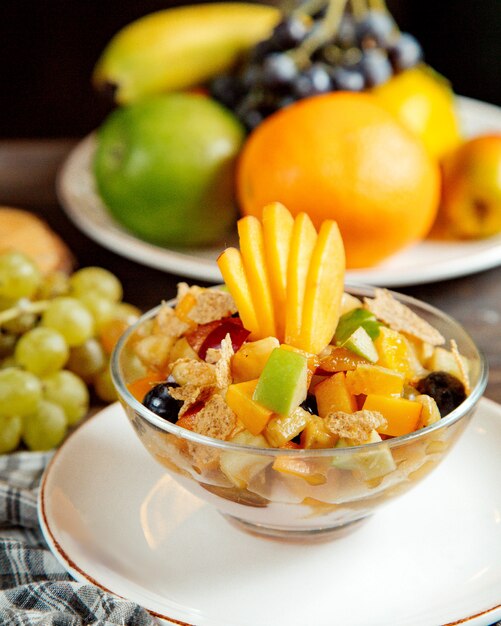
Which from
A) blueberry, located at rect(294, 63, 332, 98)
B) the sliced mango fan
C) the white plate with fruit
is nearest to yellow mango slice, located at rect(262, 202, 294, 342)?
the sliced mango fan

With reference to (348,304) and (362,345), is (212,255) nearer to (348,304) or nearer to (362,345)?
(348,304)

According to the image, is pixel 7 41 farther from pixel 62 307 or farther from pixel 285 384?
pixel 285 384

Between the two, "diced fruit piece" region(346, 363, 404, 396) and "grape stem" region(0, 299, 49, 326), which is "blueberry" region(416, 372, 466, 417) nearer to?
"diced fruit piece" region(346, 363, 404, 396)

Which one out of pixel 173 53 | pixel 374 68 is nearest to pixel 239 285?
pixel 374 68

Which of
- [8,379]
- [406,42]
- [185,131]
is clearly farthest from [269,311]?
[406,42]

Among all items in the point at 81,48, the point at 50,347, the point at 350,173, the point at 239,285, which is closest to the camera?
the point at 239,285

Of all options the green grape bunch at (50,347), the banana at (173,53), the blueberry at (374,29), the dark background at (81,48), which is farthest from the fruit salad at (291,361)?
the dark background at (81,48)
